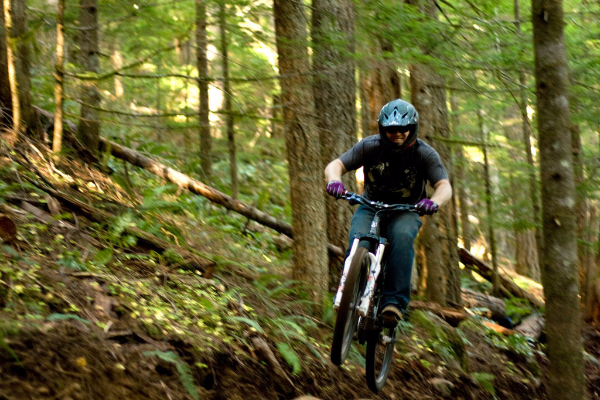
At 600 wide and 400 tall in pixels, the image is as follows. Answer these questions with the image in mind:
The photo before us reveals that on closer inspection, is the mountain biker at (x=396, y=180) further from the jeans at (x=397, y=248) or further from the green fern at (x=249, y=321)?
the green fern at (x=249, y=321)

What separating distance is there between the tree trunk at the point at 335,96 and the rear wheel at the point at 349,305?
2.83 metres

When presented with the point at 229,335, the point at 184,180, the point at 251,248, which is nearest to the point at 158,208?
the point at 184,180

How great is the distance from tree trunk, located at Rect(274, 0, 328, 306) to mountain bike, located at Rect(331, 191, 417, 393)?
1.56 meters

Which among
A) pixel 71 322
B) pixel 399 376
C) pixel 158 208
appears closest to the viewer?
pixel 71 322

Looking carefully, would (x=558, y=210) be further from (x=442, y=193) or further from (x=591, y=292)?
(x=591, y=292)

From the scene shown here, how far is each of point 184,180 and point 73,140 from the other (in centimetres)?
170

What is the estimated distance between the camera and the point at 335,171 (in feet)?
18.2

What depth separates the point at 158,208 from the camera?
25.8 feet

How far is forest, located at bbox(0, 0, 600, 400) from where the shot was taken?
4.73 metres

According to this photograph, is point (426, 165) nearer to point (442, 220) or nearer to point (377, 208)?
point (377, 208)

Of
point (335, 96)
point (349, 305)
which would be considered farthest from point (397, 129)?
point (335, 96)

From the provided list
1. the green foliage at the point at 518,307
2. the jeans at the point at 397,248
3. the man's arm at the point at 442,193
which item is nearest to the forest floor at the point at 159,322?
the jeans at the point at 397,248

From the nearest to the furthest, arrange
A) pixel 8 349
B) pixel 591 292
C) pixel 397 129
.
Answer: pixel 8 349, pixel 397 129, pixel 591 292

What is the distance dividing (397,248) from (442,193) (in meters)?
0.69
